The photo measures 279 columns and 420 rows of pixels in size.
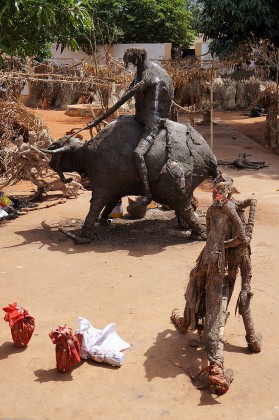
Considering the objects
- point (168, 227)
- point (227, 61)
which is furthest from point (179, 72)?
point (168, 227)

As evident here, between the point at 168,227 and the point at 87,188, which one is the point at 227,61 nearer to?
the point at 87,188

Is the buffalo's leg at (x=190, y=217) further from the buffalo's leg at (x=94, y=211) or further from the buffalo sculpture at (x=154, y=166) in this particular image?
the buffalo's leg at (x=94, y=211)

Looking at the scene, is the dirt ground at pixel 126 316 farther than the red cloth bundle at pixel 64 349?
No

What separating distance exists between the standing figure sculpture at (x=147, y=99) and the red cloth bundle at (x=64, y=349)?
3.49 meters

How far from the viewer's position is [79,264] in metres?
7.23

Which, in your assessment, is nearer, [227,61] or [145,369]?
[145,369]

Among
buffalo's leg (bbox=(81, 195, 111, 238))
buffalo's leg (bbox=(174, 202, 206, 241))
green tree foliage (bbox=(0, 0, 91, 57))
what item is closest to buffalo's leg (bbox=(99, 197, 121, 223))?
buffalo's leg (bbox=(81, 195, 111, 238))

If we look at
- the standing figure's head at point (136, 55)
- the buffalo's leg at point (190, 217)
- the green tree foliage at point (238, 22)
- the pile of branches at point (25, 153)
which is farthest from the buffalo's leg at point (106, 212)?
the green tree foliage at point (238, 22)

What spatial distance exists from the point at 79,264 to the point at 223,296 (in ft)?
9.36

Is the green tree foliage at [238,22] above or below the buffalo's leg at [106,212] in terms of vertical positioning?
above

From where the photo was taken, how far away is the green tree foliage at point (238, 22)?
1698 cm

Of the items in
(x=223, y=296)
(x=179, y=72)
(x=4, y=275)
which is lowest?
(x=4, y=275)

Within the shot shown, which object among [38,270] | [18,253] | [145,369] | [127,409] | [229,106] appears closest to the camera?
[127,409]

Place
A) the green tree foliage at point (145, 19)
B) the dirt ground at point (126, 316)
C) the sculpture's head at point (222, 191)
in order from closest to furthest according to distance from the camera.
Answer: the dirt ground at point (126, 316) → the sculpture's head at point (222, 191) → the green tree foliage at point (145, 19)
